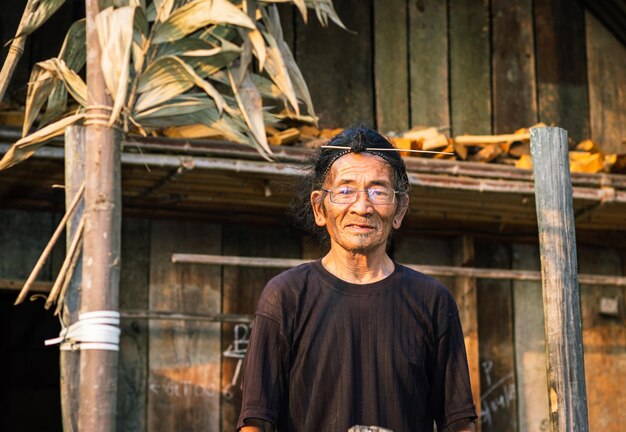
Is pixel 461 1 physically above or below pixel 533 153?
above

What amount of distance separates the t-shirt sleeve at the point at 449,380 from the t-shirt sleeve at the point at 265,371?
1.72 ft

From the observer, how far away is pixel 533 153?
181 inches

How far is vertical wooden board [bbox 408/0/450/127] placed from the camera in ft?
29.1

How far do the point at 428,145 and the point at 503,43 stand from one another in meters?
1.75

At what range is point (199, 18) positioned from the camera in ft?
18.9

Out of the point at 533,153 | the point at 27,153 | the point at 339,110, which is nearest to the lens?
the point at 533,153

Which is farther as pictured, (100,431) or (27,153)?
(27,153)

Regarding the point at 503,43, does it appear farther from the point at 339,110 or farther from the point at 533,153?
the point at 533,153

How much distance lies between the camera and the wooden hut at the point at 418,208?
7738 millimetres

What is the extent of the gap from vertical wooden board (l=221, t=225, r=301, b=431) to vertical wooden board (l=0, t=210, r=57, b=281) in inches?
49.7

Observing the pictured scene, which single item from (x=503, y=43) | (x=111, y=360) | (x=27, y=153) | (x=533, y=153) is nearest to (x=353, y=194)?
(x=533, y=153)

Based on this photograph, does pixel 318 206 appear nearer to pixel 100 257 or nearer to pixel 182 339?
pixel 100 257

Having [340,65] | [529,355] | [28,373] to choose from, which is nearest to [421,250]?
[529,355]

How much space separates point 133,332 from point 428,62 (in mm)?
3146
